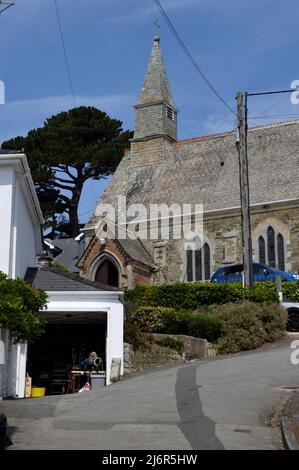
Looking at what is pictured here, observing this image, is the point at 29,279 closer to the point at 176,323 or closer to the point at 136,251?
the point at 176,323

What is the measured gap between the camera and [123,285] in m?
35.1

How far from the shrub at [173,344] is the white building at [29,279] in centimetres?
205

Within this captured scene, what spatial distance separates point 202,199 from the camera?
37.9 metres

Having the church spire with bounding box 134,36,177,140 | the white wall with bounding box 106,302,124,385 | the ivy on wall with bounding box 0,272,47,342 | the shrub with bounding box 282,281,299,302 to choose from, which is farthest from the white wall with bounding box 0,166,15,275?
the church spire with bounding box 134,36,177,140

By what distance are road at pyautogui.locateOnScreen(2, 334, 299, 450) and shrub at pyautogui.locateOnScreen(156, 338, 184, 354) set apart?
2674mm

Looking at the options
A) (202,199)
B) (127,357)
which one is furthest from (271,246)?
(127,357)

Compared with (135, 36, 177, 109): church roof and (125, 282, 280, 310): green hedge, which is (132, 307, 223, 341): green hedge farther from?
(135, 36, 177, 109): church roof

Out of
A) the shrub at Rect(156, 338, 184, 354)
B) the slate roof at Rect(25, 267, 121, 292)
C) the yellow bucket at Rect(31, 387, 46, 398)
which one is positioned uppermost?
the slate roof at Rect(25, 267, 121, 292)

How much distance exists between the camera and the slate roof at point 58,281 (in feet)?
63.7

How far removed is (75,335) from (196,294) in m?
6.21

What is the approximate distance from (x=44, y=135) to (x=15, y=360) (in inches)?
1566

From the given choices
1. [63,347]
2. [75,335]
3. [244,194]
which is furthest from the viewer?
[244,194]

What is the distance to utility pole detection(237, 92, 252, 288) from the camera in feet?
86.7
